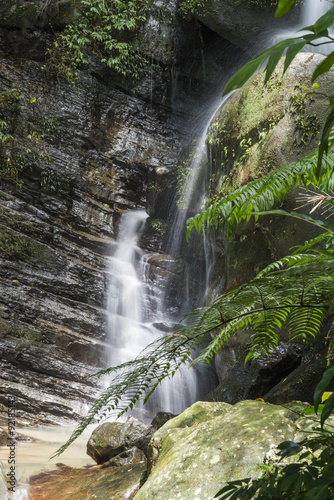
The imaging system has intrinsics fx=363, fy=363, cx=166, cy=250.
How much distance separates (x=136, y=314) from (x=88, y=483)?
4498mm

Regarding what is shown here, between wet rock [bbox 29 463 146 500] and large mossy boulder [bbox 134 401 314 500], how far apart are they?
41.3 inches

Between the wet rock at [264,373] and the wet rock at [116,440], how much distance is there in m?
1.18

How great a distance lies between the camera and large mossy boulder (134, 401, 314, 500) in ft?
6.61

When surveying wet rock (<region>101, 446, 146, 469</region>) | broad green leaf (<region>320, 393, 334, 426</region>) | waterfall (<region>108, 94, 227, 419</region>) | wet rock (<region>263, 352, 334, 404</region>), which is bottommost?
wet rock (<region>101, 446, 146, 469</region>)

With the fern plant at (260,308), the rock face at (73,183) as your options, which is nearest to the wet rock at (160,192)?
the rock face at (73,183)

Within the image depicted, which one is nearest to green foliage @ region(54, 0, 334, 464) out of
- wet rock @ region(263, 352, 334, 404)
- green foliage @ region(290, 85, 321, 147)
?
wet rock @ region(263, 352, 334, 404)

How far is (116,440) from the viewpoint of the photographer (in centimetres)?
469

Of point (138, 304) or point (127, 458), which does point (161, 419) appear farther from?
point (138, 304)

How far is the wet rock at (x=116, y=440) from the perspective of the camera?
4.62 meters

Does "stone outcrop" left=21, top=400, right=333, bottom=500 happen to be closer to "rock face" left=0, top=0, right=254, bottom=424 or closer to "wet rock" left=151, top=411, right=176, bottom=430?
"wet rock" left=151, top=411, right=176, bottom=430

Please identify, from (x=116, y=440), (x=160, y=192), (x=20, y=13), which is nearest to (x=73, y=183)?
(x=160, y=192)

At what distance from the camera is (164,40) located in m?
10.5

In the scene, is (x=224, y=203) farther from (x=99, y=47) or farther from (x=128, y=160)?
(x=99, y=47)

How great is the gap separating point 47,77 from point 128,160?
9.87 ft
